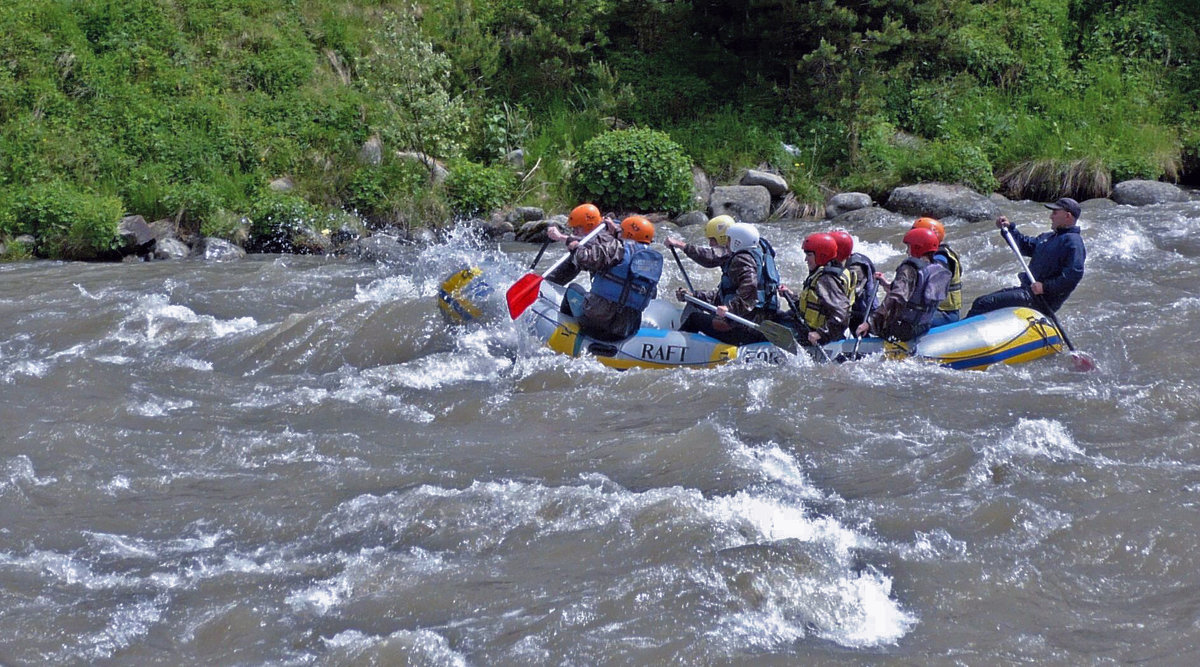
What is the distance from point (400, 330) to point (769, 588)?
5.26 m

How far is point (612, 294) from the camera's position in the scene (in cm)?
865

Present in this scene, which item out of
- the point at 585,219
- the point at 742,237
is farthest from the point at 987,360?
the point at 585,219

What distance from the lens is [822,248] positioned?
8.44 meters

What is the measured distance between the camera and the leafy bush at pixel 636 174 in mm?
15070

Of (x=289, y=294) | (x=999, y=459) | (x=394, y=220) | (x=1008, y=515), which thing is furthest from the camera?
(x=394, y=220)

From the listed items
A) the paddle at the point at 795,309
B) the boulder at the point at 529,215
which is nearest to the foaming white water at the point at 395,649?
the paddle at the point at 795,309

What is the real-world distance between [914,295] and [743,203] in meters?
7.13

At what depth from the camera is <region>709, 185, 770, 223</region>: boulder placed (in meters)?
15.1

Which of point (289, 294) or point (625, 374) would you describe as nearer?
point (625, 374)

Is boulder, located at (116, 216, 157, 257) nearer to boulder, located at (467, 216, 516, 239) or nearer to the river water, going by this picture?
the river water

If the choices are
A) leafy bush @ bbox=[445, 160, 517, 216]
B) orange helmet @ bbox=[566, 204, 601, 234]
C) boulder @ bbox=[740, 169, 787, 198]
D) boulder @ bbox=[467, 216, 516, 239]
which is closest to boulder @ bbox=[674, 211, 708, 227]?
boulder @ bbox=[740, 169, 787, 198]

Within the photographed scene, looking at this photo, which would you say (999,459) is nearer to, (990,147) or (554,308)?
(554,308)

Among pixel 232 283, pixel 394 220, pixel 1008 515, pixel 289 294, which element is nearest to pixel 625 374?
pixel 1008 515

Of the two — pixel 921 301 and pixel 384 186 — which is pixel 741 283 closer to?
pixel 921 301
